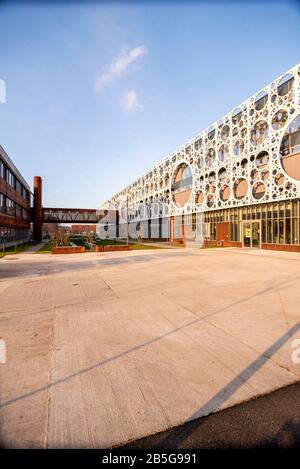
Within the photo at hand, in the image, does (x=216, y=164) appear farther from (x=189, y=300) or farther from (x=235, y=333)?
(x=235, y=333)

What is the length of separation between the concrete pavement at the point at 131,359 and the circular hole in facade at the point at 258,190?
21.3m

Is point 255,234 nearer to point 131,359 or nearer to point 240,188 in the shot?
point 240,188

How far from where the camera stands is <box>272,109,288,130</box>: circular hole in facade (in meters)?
24.9

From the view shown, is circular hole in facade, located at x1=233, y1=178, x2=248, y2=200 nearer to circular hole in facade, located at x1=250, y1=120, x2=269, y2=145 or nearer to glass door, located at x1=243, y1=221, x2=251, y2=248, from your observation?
glass door, located at x1=243, y1=221, x2=251, y2=248

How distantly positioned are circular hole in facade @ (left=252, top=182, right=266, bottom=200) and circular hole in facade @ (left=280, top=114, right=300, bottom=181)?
3.22m

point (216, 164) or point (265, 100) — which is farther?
point (216, 164)

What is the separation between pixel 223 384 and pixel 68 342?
3.13m

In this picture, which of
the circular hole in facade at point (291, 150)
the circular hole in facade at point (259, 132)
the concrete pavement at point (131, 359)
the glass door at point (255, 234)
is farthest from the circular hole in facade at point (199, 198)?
the concrete pavement at point (131, 359)

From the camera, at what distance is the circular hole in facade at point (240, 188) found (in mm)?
30450

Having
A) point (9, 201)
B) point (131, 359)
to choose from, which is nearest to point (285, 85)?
point (131, 359)

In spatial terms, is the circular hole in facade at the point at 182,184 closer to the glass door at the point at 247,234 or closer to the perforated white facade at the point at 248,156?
the perforated white facade at the point at 248,156

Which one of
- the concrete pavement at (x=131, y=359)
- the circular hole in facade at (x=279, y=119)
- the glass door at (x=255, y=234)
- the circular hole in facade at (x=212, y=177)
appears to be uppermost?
the circular hole in facade at (x=279, y=119)

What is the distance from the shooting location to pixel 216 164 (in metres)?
34.2

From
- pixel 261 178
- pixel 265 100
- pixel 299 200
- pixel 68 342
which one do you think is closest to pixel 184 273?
pixel 68 342
